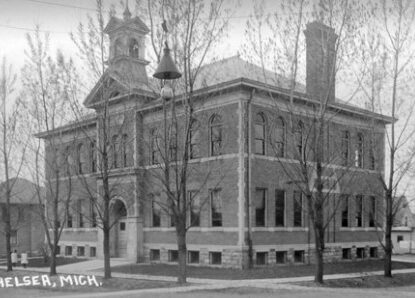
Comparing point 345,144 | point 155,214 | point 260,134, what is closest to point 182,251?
point 260,134

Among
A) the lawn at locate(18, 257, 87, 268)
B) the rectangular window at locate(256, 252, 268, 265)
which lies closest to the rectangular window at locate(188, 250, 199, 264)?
the rectangular window at locate(256, 252, 268, 265)

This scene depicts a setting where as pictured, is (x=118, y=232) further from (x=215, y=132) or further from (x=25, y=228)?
(x=25, y=228)

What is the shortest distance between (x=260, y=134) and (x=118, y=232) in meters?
11.2

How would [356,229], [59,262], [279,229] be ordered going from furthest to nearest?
[59,262]
[356,229]
[279,229]

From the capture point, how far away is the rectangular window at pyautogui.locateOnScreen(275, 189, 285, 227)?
99.1ft

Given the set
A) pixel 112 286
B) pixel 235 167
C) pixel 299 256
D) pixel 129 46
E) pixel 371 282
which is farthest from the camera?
pixel 299 256

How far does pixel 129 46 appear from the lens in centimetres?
2916

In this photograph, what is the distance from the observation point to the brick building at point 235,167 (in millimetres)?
26984

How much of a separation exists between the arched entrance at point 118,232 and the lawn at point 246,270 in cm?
497

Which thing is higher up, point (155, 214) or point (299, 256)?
point (155, 214)

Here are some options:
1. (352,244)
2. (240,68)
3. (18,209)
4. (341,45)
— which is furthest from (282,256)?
(18,209)

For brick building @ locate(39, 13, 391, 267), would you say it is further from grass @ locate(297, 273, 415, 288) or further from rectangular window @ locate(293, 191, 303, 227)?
grass @ locate(297, 273, 415, 288)

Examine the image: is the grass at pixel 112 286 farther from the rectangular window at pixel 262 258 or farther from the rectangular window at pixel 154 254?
the rectangular window at pixel 154 254

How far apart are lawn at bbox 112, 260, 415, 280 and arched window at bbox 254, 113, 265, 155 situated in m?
5.63
